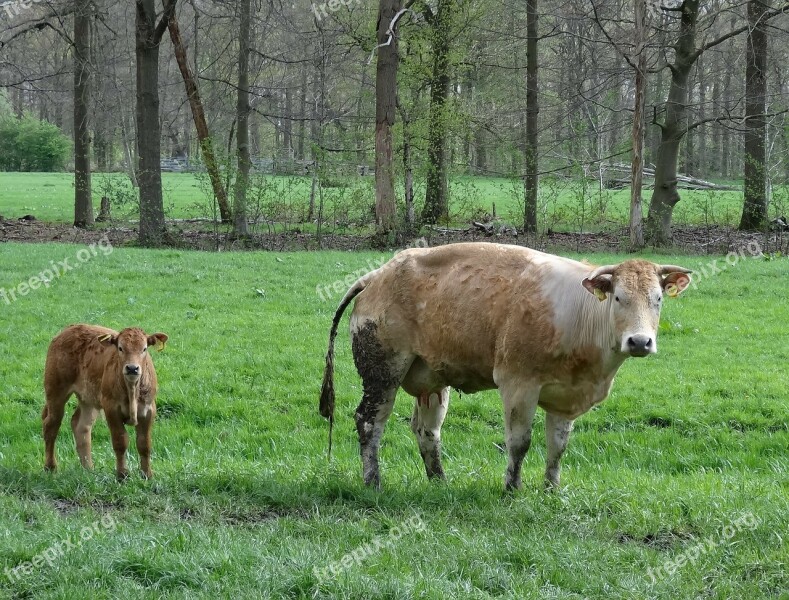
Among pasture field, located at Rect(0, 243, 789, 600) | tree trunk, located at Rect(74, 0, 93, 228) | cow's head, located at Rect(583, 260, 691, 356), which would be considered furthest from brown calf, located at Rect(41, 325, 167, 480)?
tree trunk, located at Rect(74, 0, 93, 228)

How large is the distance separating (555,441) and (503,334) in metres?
0.99

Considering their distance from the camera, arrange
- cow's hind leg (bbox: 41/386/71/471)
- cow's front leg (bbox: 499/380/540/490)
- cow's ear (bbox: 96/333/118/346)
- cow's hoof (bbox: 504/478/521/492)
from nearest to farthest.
Result: cow's front leg (bbox: 499/380/540/490), cow's hoof (bbox: 504/478/521/492), cow's ear (bbox: 96/333/118/346), cow's hind leg (bbox: 41/386/71/471)

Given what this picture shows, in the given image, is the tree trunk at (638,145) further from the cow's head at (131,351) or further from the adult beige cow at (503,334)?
the cow's head at (131,351)

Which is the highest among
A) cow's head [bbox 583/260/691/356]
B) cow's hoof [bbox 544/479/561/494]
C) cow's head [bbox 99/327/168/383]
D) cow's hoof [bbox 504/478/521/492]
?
cow's head [bbox 583/260/691/356]

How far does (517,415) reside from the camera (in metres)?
6.47

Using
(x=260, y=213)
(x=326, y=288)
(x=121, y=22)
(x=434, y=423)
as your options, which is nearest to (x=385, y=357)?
(x=434, y=423)

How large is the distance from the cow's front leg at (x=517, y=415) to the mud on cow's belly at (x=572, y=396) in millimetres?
115

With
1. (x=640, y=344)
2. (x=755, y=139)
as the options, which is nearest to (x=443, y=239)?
(x=755, y=139)

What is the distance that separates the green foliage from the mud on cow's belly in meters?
65.7

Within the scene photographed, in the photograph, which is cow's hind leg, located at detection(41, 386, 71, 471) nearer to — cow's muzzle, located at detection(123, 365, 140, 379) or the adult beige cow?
cow's muzzle, located at detection(123, 365, 140, 379)

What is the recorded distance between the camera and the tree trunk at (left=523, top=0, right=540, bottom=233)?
84.6ft

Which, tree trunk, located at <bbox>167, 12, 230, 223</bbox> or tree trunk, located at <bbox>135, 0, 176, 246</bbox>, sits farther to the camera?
tree trunk, located at <bbox>167, 12, 230, 223</bbox>

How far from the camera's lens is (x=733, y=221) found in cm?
2881

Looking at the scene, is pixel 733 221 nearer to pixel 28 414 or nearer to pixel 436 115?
pixel 436 115
